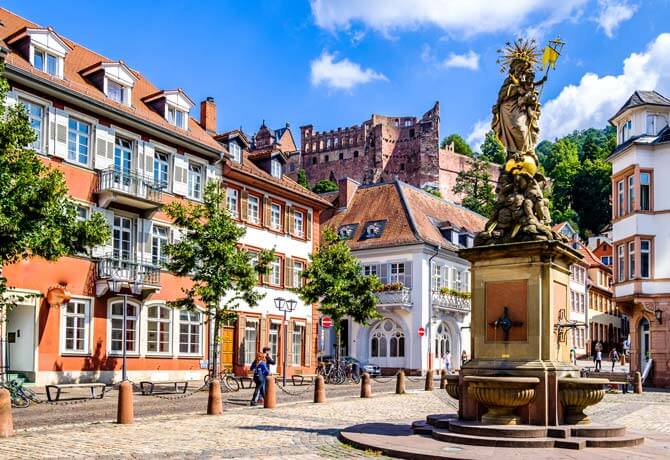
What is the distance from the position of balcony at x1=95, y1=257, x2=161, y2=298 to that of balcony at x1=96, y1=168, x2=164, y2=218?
83.3 inches

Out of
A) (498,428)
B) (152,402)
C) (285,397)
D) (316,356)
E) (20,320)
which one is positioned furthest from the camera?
(316,356)

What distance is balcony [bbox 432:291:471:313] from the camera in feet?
161

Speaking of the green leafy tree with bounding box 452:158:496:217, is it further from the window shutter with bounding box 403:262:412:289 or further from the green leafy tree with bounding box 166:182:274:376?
the green leafy tree with bounding box 166:182:274:376

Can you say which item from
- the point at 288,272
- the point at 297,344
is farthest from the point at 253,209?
the point at 297,344

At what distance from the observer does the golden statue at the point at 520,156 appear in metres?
13.9

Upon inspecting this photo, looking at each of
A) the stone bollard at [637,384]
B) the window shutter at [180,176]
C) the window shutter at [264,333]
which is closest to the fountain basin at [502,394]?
the stone bollard at [637,384]

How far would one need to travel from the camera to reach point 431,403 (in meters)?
24.0

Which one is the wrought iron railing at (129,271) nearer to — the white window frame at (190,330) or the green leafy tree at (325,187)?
the white window frame at (190,330)

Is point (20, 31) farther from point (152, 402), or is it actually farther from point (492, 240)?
point (492, 240)

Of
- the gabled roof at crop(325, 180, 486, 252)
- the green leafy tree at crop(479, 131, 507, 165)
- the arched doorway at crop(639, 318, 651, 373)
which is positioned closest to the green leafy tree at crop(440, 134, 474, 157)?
the green leafy tree at crop(479, 131, 507, 165)

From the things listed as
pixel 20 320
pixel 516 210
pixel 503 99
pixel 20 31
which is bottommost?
pixel 20 320

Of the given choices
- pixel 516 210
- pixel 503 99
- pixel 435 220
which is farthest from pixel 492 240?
pixel 435 220

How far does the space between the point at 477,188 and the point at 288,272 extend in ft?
203

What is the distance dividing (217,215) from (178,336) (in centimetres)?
712
